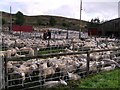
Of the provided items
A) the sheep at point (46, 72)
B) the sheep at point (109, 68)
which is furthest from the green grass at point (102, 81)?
the sheep at point (46, 72)

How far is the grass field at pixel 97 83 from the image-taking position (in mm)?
7820

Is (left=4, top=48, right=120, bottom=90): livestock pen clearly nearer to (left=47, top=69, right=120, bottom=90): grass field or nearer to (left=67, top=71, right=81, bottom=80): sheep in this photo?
(left=67, top=71, right=81, bottom=80): sheep

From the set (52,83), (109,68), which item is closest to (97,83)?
(52,83)

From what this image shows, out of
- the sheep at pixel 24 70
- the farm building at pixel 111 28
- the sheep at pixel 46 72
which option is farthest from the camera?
the farm building at pixel 111 28

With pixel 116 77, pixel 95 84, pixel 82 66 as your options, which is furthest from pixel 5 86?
pixel 116 77

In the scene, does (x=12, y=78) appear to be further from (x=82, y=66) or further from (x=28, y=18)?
(x=28, y=18)

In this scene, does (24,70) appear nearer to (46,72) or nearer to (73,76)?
(46,72)

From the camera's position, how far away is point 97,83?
8375mm

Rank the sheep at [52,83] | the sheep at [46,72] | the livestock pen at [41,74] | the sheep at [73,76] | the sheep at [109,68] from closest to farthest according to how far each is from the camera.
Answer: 1. the livestock pen at [41,74]
2. the sheep at [52,83]
3. the sheep at [46,72]
4. the sheep at [73,76]
5. the sheep at [109,68]

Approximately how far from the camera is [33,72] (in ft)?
28.3

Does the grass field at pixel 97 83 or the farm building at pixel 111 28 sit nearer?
the grass field at pixel 97 83

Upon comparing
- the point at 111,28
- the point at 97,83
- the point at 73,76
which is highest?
the point at 111,28

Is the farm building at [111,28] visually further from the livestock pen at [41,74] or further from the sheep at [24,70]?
the sheep at [24,70]

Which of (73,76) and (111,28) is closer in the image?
(73,76)
